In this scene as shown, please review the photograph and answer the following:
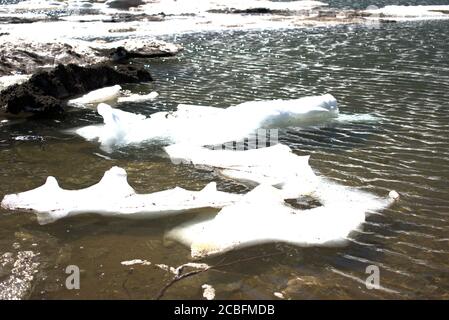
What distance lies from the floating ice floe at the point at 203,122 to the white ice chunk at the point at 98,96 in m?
3.32

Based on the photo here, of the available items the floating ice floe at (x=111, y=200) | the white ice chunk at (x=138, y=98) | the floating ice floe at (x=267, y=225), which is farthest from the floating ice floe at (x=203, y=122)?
the floating ice floe at (x=267, y=225)

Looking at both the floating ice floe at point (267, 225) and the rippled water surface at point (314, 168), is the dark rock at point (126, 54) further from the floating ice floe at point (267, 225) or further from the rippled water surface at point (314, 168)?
the floating ice floe at point (267, 225)

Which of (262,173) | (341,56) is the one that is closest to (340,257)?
(262,173)

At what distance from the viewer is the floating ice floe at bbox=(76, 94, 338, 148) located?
1215 cm

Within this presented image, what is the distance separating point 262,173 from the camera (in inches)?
379

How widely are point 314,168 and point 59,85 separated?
10172 millimetres

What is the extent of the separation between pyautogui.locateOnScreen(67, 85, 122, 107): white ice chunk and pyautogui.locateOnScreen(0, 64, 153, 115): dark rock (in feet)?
1.33

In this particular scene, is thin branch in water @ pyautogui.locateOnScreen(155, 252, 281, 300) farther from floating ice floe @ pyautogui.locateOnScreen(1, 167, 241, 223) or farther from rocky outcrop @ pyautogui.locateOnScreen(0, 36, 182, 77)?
rocky outcrop @ pyautogui.locateOnScreen(0, 36, 182, 77)

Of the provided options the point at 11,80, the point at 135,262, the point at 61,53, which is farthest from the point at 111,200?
the point at 61,53

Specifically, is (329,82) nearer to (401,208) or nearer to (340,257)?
(401,208)

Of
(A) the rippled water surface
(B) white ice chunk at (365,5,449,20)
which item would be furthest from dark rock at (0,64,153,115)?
(B) white ice chunk at (365,5,449,20)

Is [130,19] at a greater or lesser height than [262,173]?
greater

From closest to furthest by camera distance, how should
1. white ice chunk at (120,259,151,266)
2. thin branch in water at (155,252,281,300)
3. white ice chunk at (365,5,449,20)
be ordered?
thin branch in water at (155,252,281,300) → white ice chunk at (120,259,151,266) → white ice chunk at (365,5,449,20)

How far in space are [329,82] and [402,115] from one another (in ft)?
17.2
